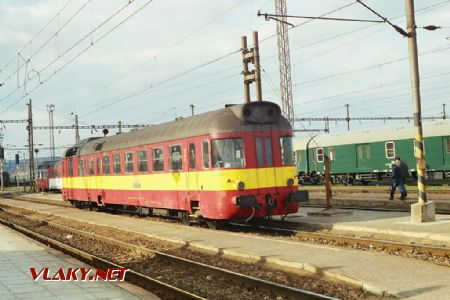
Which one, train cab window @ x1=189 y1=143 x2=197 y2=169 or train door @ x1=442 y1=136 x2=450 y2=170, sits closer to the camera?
train cab window @ x1=189 y1=143 x2=197 y2=169

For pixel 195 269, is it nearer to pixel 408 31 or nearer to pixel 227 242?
pixel 227 242

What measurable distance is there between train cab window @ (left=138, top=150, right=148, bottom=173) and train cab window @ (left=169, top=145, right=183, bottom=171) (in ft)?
6.98

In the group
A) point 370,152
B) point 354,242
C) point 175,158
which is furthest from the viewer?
point 370,152

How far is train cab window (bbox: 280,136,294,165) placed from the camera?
15.1 metres

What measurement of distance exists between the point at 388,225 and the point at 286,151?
3.39m

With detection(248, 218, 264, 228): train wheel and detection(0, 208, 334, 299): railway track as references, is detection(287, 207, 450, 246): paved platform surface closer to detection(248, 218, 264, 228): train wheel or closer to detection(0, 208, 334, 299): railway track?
detection(248, 218, 264, 228): train wheel

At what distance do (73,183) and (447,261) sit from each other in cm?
2176

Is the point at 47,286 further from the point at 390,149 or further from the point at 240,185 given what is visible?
the point at 390,149

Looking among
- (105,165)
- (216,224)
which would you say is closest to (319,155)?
(105,165)

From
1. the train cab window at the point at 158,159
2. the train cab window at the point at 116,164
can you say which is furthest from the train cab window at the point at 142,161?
the train cab window at the point at 116,164

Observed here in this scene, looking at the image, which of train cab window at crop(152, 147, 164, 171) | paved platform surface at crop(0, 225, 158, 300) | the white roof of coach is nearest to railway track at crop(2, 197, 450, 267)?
train cab window at crop(152, 147, 164, 171)

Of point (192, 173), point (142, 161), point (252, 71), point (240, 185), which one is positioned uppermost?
point (252, 71)

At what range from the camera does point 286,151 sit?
50.0 ft

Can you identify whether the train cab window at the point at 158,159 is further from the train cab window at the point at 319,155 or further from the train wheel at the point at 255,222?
the train cab window at the point at 319,155
